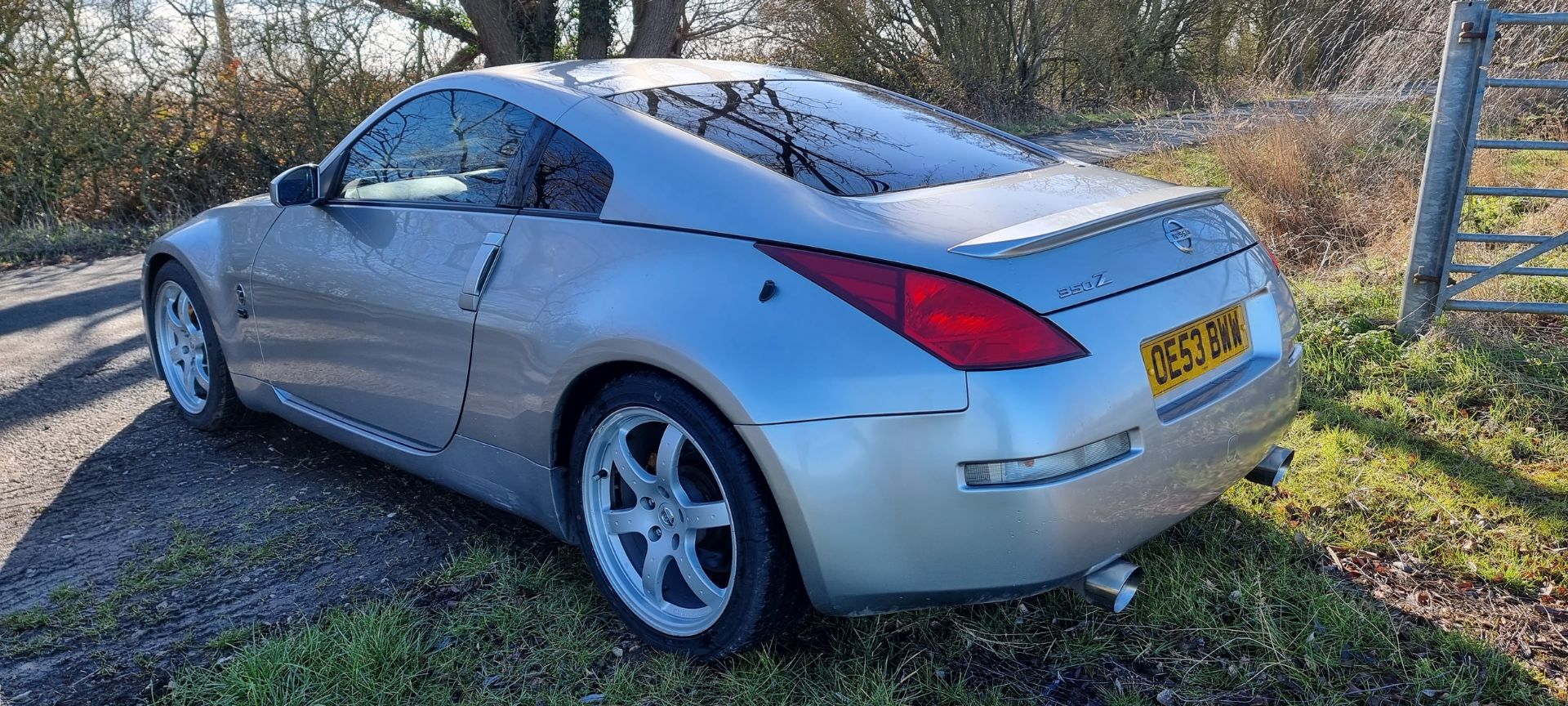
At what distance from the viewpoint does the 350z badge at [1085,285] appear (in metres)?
2.23

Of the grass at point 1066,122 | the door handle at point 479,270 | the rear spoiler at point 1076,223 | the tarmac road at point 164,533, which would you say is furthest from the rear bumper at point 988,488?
the grass at point 1066,122

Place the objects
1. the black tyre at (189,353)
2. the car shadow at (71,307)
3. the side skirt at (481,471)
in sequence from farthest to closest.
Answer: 1. the car shadow at (71,307)
2. the black tyre at (189,353)
3. the side skirt at (481,471)

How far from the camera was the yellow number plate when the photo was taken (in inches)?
91.0

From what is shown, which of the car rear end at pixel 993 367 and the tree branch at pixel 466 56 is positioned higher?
the tree branch at pixel 466 56

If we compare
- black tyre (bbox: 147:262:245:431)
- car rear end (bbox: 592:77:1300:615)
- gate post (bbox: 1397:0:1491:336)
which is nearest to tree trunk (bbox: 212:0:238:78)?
black tyre (bbox: 147:262:245:431)

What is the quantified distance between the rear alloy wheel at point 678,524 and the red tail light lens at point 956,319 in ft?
1.41

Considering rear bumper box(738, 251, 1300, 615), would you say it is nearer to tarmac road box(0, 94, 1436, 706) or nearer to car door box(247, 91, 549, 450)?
car door box(247, 91, 549, 450)

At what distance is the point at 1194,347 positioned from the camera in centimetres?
244

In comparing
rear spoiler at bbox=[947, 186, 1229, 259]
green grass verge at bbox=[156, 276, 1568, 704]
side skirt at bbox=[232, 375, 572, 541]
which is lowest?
green grass verge at bbox=[156, 276, 1568, 704]

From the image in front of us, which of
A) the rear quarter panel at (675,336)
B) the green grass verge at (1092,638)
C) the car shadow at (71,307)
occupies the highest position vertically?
the rear quarter panel at (675,336)

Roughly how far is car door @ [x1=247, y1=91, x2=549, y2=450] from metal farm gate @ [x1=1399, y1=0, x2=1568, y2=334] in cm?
369

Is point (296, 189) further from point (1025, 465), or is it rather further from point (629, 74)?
point (1025, 465)

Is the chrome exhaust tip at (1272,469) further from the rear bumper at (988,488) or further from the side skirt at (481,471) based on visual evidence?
the side skirt at (481,471)

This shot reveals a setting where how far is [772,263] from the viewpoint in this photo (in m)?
2.33
